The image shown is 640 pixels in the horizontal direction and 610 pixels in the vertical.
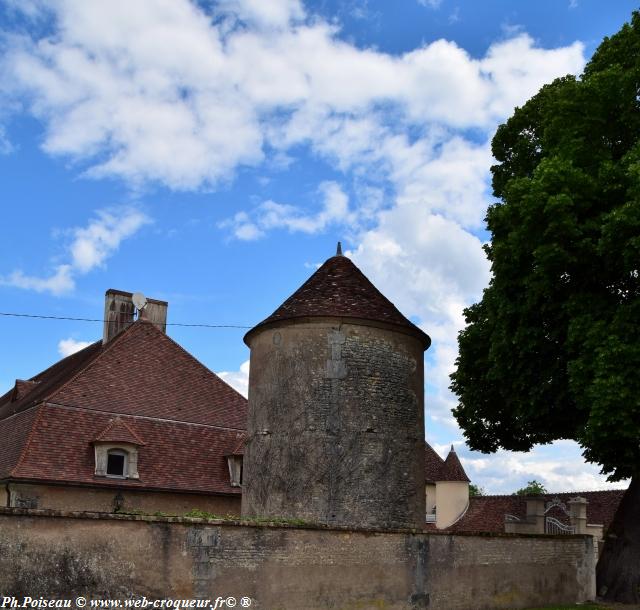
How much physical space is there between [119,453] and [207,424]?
3885 millimetres

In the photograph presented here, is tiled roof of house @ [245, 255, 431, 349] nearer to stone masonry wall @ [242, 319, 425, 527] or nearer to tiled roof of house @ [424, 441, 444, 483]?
stone masonry wall @ [242, 319, 425, 527]

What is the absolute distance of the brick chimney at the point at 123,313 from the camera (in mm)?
30556

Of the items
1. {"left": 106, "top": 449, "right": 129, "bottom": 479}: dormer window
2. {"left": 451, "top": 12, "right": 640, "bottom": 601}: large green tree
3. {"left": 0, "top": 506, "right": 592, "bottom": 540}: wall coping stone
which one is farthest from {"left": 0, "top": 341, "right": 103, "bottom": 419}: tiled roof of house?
{"left": 451, "top": 12, "right": 640, "bottom": 601}: large green tree

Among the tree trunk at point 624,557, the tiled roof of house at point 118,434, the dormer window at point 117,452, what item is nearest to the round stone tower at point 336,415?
the dormer window at point 117,452

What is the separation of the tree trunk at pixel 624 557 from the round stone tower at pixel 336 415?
481 centimetres

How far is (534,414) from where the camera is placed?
20391mm

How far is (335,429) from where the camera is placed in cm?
2033

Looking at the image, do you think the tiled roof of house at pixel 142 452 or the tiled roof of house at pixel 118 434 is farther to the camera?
the tiled roof of house at pixel 118 434

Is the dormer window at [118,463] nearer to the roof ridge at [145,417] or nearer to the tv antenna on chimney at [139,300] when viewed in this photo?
the roof ridge at [145,417]

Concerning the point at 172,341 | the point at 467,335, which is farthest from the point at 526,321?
the point at 172,341

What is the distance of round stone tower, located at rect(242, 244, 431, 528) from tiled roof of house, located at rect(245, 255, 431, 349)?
1.6 inches

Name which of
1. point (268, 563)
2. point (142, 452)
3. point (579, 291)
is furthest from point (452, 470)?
point (268, 563)

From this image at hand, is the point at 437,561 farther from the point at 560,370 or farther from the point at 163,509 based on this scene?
the point at 163,509

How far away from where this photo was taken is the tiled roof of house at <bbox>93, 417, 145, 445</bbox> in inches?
931
